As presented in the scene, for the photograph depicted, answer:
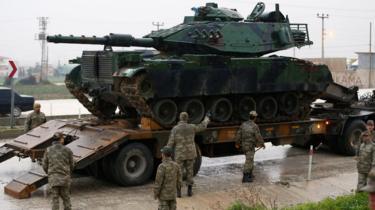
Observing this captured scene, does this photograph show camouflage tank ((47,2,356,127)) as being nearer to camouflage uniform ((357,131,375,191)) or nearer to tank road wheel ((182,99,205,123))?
tank road wheel ((182,99,205,123))

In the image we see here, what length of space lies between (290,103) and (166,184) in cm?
748

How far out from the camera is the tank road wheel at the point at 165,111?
42.8 ft

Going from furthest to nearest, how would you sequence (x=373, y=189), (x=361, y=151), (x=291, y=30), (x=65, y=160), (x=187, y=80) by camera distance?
(x=291, y=30) < (x=187, y=80) < (x=361, y=151) < (x=65, y=160) < (x=373, y=189)

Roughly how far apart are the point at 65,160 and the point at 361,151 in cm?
502

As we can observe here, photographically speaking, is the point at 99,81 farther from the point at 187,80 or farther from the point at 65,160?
the point at 65,160

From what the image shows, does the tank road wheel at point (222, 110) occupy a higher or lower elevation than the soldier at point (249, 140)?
higher

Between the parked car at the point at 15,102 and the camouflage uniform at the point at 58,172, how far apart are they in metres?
16.2

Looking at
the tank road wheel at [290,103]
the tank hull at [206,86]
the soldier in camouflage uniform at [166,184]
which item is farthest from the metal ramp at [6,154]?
the tank road wheel at [290,103]

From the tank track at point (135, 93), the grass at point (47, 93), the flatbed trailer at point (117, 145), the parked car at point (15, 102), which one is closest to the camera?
the flatbed trailer at point (117, 145)

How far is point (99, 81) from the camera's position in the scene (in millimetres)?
13617

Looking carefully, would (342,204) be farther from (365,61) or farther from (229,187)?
(365,61)

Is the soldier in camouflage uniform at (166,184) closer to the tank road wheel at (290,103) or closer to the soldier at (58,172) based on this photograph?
the soldier at (58,172)

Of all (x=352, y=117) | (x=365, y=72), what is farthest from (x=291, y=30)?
(x=365, y=72)

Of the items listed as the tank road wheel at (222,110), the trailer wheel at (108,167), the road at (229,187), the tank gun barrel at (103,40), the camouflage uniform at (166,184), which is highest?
the tank gun barrel at (103,40)
